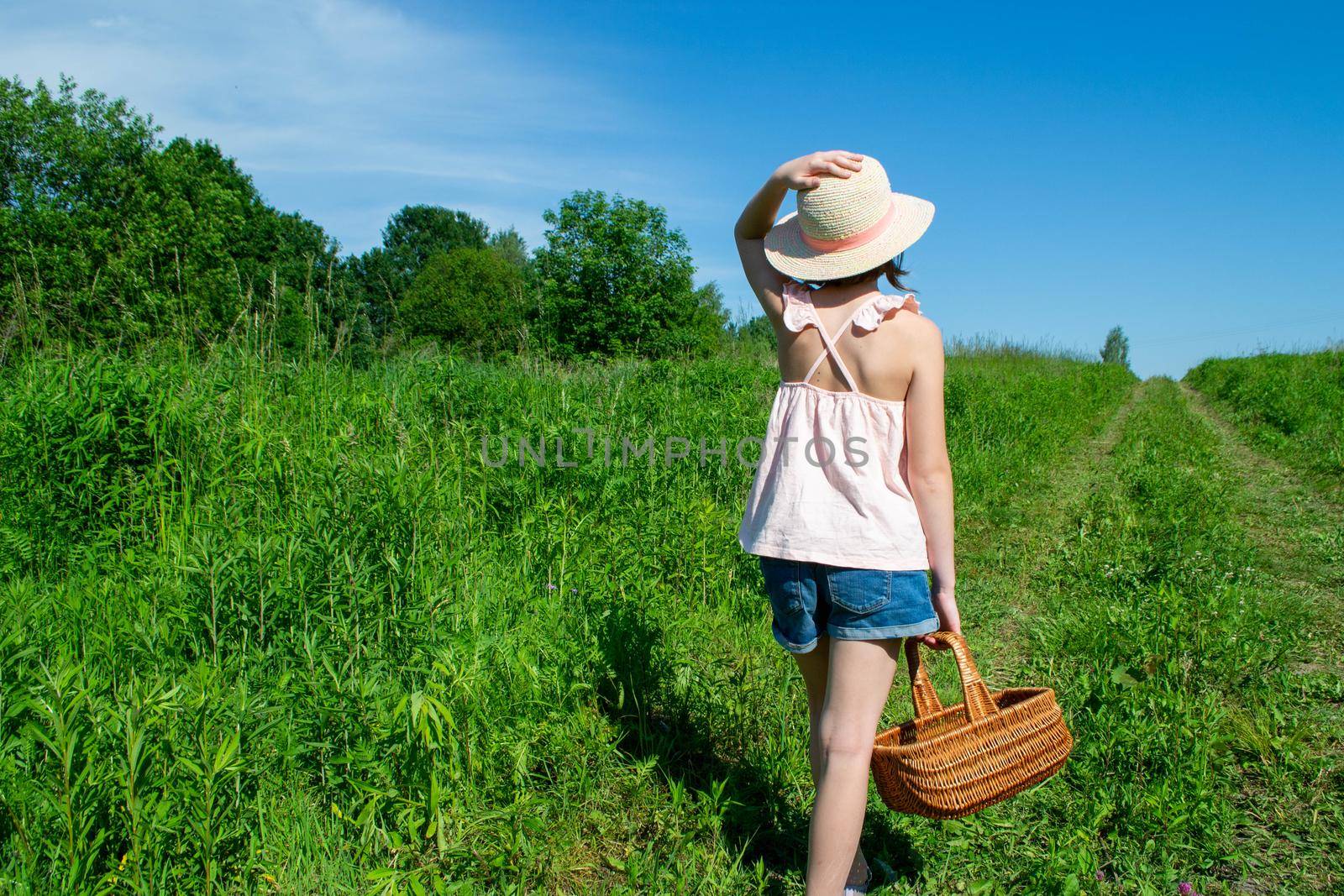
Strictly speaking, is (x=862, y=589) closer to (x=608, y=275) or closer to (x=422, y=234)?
(x=608, y=275)

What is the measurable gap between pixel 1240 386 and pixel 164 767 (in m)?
26.0

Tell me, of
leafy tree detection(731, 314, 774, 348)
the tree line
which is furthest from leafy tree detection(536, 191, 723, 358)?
leafy tree detection(731, 314, 774, 348)

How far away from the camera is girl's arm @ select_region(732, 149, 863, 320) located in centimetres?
187

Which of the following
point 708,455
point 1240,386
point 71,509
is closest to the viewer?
point 71,509

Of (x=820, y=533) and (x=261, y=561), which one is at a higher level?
(x=820, y=533)

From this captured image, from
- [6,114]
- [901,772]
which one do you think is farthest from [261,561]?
[6,114]

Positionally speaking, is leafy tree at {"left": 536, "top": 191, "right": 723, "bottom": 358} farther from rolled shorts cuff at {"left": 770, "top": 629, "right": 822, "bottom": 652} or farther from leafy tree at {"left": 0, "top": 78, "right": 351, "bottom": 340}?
rolled shorts cuff at {"left": 770, "top": 629, "right": 822, "bottom": 652}

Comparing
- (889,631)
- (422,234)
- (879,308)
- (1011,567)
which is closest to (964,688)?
(889,631)

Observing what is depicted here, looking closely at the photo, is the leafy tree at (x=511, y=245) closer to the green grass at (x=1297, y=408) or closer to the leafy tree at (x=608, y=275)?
the leafy tree at (x=608, y=275)

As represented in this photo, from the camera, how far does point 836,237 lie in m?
1.87

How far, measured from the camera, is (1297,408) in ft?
43.1

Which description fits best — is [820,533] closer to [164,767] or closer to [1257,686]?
[164,767]

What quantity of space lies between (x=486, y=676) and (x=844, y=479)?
4.92ft

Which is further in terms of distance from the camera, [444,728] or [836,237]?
[444,728]
